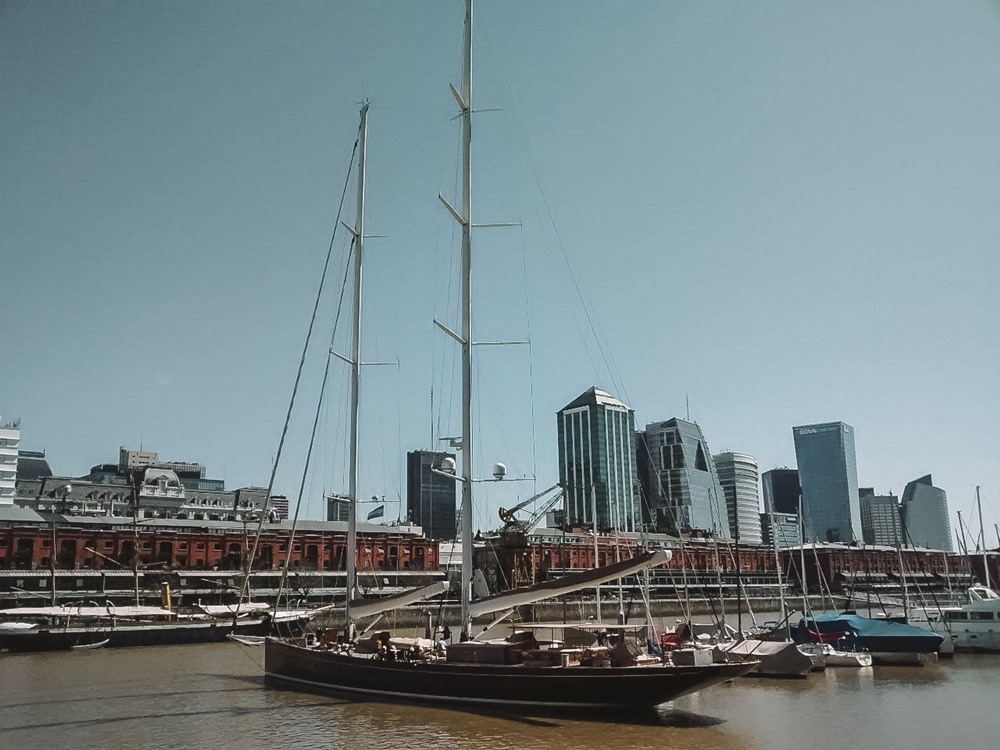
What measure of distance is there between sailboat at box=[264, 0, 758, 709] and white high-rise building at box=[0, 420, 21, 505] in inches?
3877

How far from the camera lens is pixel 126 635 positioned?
59781mm

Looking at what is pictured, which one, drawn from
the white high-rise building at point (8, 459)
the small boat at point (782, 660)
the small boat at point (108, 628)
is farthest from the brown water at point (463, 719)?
the white high-rise building at point (8, 459)

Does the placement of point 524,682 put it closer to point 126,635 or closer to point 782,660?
point 782,660

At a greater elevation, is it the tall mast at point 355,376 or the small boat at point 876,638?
the tall mast at point 355,376

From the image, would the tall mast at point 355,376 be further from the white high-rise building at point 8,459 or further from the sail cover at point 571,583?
the white high-rise building at point 8,459

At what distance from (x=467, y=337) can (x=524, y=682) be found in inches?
560

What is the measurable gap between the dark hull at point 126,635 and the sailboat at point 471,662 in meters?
18.5

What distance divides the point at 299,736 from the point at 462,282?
18.8m

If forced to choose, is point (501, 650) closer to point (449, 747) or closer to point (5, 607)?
point (449, 747)

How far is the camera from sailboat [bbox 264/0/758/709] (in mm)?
29766

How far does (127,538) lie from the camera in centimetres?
8556

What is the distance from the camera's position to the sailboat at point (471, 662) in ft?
97.7

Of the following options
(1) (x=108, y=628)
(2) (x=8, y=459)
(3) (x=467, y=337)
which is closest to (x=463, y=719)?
(3) (x=467, y=337)

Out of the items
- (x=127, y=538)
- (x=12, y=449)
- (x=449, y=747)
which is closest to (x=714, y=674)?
(x=449, y=747)
